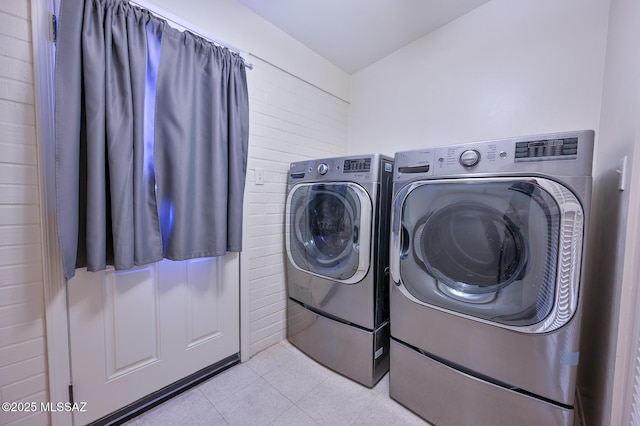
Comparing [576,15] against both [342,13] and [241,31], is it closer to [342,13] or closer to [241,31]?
[342,13]

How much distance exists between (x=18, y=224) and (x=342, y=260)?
145cm

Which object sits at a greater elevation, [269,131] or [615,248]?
[269,131]

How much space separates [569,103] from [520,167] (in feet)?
2.69

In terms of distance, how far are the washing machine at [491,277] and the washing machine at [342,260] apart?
146 mm

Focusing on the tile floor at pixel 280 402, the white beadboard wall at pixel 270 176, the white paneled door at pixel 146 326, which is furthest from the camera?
the white beadboard wall at pixel 270 176

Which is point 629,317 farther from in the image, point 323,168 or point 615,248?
point 323,168

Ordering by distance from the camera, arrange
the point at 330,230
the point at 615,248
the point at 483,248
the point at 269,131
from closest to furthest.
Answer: the point at 615,248, the point at 483,248, the point at 330,230, the point at 269,131

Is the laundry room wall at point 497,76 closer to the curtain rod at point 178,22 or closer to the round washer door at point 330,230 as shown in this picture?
the round washer door at point 330,230

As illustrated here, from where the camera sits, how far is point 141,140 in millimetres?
1104

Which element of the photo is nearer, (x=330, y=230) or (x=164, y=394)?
(x=164, y=394)

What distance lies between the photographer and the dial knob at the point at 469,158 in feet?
3.26

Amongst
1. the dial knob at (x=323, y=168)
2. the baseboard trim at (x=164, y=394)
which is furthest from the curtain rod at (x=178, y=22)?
the baseboard trim at (x=164, y=394)

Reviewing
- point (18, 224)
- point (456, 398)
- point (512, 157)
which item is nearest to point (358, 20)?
point (512, 157)

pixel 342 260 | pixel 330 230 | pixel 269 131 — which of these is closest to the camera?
pixel 342 260
